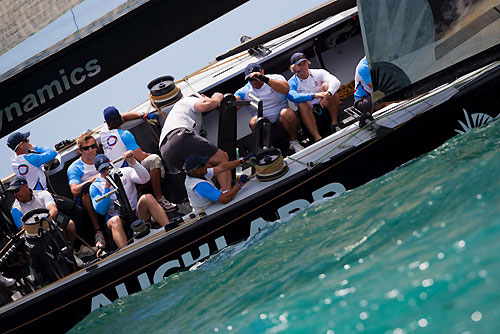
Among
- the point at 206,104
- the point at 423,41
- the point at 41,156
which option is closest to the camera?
the point at 423,41

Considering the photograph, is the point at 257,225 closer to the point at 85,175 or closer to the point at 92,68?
the point at 85,175

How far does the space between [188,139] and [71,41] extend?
2201 millimetres

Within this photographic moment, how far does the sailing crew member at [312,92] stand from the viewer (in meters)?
5.79

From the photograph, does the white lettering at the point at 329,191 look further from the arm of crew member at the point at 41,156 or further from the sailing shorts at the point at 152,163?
the arm of crew member at the point at 41,156

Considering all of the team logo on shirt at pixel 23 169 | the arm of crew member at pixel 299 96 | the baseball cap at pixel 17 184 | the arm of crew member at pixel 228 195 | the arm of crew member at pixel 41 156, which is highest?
the arm of crew member at pixel 41 156

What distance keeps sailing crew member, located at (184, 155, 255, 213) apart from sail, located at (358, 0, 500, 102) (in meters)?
1.36

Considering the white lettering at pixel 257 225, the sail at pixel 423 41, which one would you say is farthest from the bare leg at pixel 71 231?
the sail at pixel 423 41

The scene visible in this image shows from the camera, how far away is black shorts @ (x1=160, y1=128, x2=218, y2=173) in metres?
5.36

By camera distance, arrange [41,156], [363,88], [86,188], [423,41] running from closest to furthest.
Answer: [423,41], [363,88], [86,188], [41,156]

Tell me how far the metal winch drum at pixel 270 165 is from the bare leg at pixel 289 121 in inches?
23.2

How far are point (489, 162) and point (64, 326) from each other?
3639 millimetres

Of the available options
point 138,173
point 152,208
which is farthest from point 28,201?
point 152,208

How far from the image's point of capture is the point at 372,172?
521cm

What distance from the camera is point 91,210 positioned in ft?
19.3
